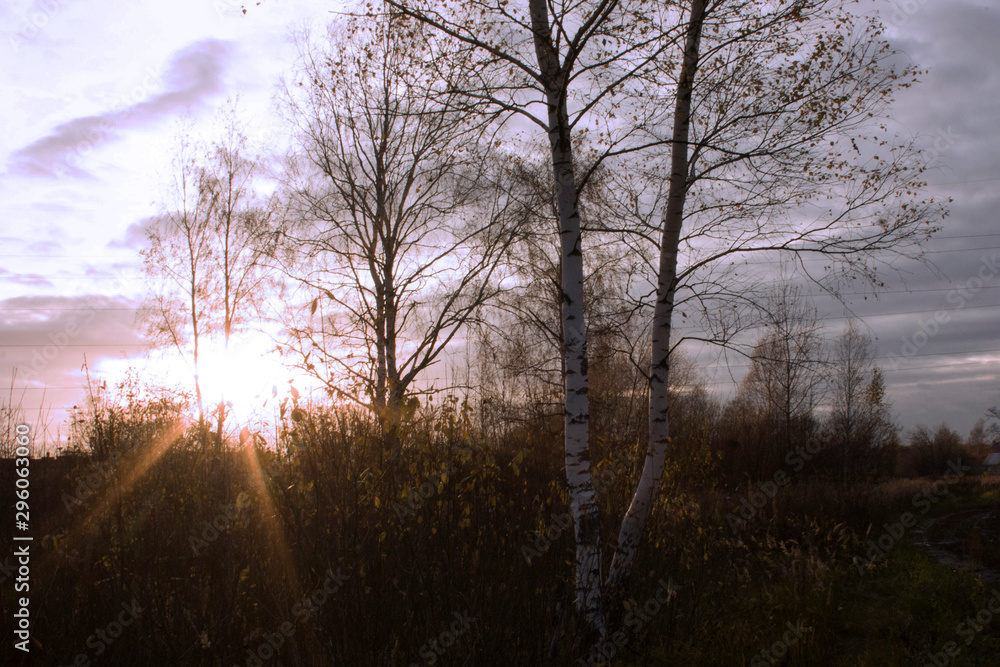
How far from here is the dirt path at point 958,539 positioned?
10.0 metres

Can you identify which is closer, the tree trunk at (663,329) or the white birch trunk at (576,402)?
the white birch trunk at (576,402)

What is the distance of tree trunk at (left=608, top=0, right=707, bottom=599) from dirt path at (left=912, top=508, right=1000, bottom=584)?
7023 mm

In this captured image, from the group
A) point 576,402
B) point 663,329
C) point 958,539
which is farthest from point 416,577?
point 958,539

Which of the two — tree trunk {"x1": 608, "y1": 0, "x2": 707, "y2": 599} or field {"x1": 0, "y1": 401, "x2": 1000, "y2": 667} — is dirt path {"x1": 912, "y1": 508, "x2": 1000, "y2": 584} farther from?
tree trunk {"x1": 608, "y1": 0, "x2": 707, "y2": 599}

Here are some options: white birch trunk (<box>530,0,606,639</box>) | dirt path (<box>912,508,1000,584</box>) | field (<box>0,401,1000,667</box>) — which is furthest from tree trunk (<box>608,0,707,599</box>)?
dirt path (<box>912,508,1000,584</box>)

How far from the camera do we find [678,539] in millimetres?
7773

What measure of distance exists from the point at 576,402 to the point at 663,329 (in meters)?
1.69

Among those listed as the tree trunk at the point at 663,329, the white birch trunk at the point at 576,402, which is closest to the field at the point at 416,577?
the white birch trunk at the point at 576,402

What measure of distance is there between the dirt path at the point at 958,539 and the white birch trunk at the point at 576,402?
7.94 metres

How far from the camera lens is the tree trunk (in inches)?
245

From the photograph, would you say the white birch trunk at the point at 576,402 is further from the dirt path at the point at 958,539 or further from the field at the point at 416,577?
the dirt path at the point at 958,539

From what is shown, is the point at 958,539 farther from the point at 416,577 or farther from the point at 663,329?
the point at 416,577

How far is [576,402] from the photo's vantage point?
5387 mm

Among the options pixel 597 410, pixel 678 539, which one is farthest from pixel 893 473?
pixel 678 539
